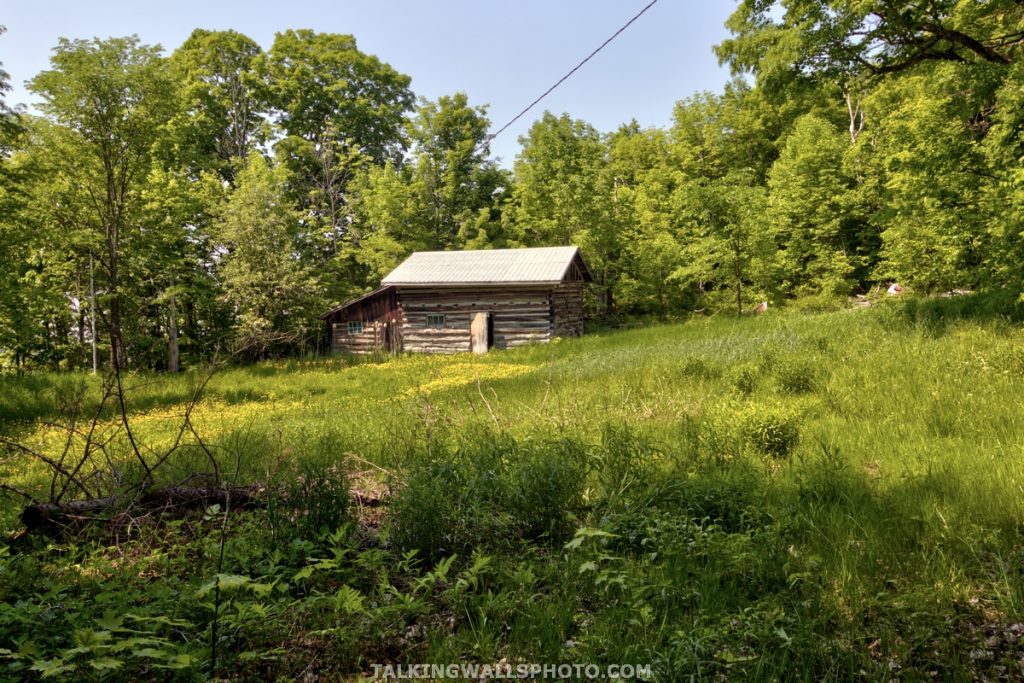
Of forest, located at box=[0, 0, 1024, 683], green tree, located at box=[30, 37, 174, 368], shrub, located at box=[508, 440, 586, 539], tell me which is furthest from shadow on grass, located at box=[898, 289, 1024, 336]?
green tree, located at box=[30, 37, 174, 368]

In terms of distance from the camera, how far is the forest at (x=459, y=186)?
10445 mm

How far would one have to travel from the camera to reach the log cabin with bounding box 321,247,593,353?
76.9ft

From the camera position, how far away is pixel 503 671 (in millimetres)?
2639

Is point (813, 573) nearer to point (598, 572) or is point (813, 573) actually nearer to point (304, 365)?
point (598, 572)

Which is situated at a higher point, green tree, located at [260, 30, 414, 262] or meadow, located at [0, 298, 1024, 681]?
green tree, located at [260, 30, 414, 262]

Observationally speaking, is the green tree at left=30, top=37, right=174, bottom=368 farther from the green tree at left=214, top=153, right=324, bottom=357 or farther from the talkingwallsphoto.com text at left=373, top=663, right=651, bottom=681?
the talkingwallsphoto.com text at left=373, top=663, right=651, bottom=681

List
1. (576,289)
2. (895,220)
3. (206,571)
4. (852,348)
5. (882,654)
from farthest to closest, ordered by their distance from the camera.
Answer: (576,289)
(895,220)
(852,348)
(206,571)
(882,654)

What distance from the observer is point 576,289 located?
2697 centimetres

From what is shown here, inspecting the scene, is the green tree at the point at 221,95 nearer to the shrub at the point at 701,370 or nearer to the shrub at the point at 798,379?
the shrub at the point at 701,370

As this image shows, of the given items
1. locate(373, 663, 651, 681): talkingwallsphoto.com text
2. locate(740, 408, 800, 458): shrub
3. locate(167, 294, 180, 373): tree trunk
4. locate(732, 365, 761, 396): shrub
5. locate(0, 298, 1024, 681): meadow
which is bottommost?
locate(373, 663, 651, 681): talkingwallsphoto.com text

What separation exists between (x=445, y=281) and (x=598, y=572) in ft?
69.5

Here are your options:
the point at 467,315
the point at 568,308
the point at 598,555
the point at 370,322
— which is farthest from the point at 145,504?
the point at 568,308

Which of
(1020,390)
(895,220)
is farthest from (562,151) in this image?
(1020,390)

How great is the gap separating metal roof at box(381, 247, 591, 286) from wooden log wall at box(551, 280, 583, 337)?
1254 millimetres
